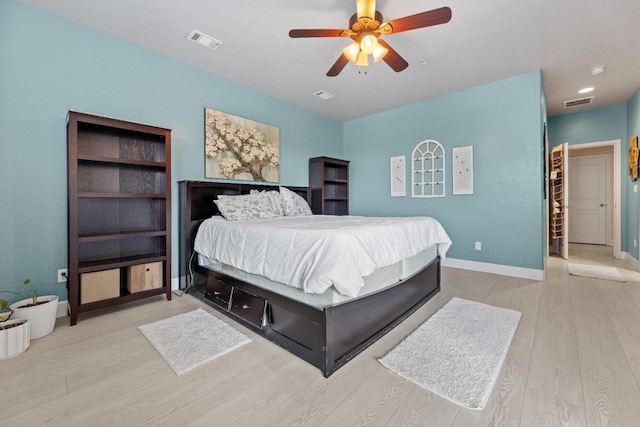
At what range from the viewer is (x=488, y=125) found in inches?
151

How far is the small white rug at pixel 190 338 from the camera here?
1.72 meters

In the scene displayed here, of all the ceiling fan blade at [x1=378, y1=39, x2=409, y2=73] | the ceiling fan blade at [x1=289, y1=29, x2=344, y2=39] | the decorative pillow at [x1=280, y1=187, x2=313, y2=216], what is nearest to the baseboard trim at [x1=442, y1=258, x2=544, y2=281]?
the decorative pillow at [x1=280, y1=187, x2=313, y2=216]

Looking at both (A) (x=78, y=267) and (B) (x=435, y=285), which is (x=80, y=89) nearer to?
(A) (x=78, y=267)

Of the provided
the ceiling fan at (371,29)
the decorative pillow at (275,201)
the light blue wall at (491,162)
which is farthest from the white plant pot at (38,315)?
the light blue wall at (491,162)

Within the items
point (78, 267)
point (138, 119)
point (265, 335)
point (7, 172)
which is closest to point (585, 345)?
point (265, 335)

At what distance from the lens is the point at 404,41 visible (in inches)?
109

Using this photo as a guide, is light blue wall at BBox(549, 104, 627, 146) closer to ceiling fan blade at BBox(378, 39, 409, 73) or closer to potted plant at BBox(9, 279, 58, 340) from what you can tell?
ceiling fan blade at BBox(378, 39, 409, 73)

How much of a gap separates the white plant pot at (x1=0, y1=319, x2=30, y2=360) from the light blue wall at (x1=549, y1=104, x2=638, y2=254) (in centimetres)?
724

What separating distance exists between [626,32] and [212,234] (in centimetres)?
459

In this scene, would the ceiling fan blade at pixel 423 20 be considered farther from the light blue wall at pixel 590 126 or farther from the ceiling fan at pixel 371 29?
the light blue wall at pixel 590 126

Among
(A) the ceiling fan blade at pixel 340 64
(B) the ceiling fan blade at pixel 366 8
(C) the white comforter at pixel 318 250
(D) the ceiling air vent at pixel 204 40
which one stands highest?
(D) the ceiling air vent at pixel 204 40

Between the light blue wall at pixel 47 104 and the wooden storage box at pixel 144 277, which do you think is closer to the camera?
the light blue wall at pixel 47 104

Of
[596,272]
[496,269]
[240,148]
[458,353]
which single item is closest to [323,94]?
[240,148]

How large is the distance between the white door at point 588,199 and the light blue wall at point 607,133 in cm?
180
